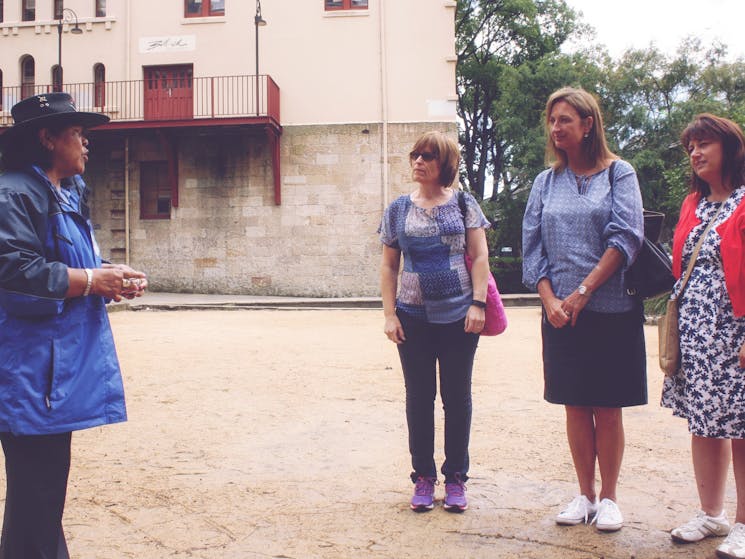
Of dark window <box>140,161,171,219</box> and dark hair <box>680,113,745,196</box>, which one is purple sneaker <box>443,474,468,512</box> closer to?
dark hair <box>680,113,745,196</box>

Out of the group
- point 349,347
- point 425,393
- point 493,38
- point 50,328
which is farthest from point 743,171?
point 493,38

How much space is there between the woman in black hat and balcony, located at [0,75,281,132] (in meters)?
15.5

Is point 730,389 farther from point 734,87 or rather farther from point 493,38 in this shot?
point 493,38

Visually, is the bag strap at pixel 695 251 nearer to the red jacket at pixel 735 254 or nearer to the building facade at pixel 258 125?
the red jacket at pixel 735 254

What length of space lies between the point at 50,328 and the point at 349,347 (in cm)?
663

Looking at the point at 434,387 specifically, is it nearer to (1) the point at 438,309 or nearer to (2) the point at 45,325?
(1) the point at 438,309

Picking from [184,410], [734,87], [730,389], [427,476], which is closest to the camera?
[730,389]

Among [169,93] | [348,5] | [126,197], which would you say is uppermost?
[348,5]

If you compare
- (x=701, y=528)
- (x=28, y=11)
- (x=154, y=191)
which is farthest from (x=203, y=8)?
(x=701, y=528)

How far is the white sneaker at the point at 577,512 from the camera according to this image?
3.01m

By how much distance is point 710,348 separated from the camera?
276 centimetres

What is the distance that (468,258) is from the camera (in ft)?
11.0

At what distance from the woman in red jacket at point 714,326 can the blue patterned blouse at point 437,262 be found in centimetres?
90

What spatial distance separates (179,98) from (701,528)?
57.4ft
